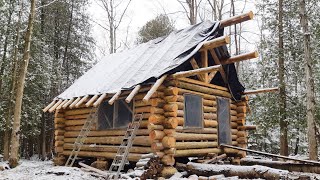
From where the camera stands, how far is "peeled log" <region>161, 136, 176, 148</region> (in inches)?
397

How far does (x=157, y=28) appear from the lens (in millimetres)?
27766

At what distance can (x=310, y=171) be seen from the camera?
33.2ft

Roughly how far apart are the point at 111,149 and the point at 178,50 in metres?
4.55

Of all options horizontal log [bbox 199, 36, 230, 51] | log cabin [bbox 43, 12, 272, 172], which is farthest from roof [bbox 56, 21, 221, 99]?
horizontal log [bbox 199, 36, 230, 51]

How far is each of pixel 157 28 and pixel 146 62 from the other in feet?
52.2

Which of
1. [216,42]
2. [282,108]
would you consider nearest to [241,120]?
[282,108]

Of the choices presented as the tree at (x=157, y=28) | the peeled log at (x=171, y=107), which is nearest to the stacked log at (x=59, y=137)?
the peeled log at (x=171, y=107)

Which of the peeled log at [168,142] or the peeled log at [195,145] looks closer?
the peeled log at [168,142]

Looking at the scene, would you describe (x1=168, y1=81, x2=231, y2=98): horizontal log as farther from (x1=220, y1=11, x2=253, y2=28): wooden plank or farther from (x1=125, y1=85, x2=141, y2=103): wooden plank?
(x1=220, y1=11, x2=253, y2=28): wooden plank

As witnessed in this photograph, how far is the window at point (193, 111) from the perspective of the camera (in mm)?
11195

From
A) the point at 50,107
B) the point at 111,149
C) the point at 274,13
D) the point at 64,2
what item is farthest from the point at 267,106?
the point at 64,2

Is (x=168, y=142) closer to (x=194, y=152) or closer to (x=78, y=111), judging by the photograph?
(x=194, y=152)

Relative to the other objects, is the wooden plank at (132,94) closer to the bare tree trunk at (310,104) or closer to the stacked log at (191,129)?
the stacked log at (191,129)

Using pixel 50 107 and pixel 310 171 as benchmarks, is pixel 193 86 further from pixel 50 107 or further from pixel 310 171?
pixel 50 107
